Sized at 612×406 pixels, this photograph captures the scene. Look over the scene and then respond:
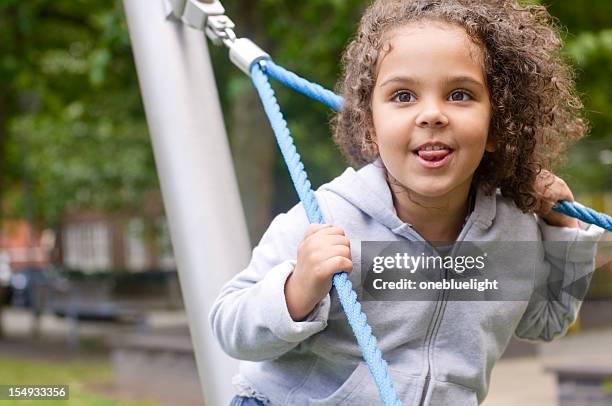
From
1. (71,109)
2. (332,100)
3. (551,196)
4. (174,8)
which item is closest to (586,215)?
(551,196)

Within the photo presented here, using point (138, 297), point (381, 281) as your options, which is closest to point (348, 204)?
point (381, 281)

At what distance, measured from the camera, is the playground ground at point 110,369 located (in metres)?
6.03

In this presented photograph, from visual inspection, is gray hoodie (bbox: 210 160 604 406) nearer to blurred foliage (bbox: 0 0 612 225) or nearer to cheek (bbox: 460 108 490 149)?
cheek (bbox: 460 108 490 149)

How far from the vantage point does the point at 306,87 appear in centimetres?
148

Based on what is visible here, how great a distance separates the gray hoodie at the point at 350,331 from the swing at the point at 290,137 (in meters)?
0.05

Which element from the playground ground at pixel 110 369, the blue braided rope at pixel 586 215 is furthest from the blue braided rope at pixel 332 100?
the playground ground at pixel 110 369

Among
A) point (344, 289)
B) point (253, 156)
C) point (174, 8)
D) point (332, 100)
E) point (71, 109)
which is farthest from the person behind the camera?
point (71, 109)

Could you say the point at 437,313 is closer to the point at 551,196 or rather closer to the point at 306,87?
the point at 551,196

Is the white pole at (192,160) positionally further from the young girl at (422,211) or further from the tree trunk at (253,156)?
the tree trunk at (253,156)

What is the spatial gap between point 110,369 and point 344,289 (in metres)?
7.23

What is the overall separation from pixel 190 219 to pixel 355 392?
17.0 inches

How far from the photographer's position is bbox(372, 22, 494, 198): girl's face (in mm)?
1141

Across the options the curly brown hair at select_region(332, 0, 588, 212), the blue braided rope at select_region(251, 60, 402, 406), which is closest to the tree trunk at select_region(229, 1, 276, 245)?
the blue braided rope at select_region(251, 60, 402, 406)

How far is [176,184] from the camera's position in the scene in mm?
1521
